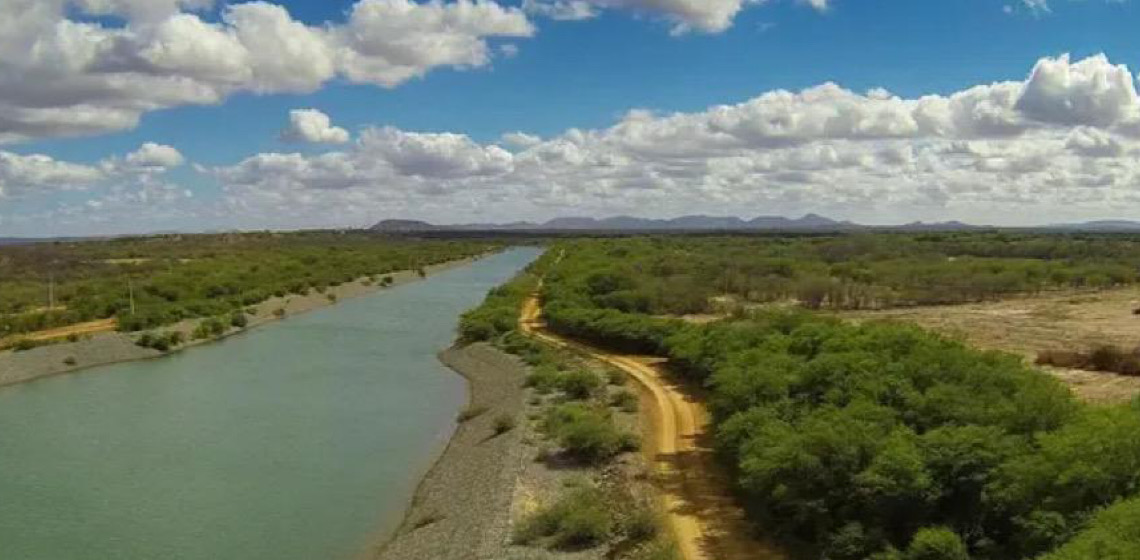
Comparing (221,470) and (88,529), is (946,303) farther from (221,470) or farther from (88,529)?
(88,529)

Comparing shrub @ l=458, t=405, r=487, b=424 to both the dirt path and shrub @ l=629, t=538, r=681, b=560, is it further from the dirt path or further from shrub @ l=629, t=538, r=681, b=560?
the dirt path

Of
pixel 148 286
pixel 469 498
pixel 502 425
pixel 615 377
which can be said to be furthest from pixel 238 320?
pixel 469 498

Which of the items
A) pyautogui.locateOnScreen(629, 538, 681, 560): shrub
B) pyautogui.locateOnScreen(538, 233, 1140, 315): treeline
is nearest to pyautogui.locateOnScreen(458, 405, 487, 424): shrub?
pyautogui.locateOnScreen(629, 538, 681, 560): shrub

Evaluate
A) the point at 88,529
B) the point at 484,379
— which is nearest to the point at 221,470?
the point at 88,529

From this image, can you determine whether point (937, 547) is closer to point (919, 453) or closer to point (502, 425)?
point (919, 453)

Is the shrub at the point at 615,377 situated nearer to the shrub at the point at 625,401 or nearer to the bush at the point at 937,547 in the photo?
the shrub at the point at 625,401

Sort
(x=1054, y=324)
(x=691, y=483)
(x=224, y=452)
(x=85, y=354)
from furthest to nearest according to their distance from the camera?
(x=1054, y=324), (x=85, y=354), (x=224, y=452), (x=691, y=483)
